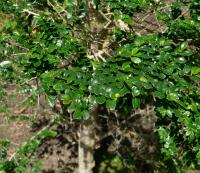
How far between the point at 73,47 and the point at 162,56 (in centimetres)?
53

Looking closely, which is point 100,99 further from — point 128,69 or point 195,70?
point 195,70

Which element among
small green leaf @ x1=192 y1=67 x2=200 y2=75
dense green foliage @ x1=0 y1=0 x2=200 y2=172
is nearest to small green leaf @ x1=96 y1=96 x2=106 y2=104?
dense green foliage @ x1=0 y1=0 x2=200 y2=172

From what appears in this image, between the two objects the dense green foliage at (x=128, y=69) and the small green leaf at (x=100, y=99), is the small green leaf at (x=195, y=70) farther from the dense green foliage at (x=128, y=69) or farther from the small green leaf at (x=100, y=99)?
the small green leaf at (x=100, y=99)

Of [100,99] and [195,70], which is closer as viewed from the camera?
[100,99]

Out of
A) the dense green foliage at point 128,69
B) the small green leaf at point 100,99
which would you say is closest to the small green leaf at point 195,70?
the dense green foliage at point 128,69

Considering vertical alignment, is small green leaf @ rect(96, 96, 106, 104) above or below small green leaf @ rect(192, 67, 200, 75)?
below

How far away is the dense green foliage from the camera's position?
2.09 meters

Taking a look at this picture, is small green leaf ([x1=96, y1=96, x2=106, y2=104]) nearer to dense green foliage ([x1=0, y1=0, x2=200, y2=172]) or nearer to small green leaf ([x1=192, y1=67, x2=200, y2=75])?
dense green foliage ([x1=0, y1=0, x2=200, y2=172])

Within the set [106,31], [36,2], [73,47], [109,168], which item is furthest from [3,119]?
[73,47]

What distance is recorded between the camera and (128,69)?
211 centimetres

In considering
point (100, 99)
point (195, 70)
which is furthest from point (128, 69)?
point (195, 70)

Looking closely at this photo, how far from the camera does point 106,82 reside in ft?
6.79

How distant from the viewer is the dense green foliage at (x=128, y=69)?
2086mm

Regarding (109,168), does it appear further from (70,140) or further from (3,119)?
(3,119)
